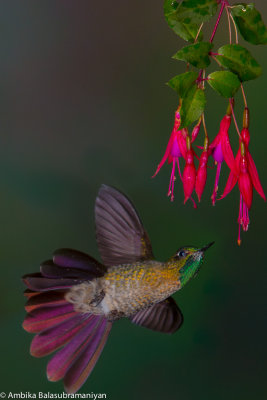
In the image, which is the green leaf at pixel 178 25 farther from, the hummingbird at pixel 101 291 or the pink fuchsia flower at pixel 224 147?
the hummingbird at pixel 101 291

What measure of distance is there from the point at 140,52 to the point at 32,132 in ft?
1.12

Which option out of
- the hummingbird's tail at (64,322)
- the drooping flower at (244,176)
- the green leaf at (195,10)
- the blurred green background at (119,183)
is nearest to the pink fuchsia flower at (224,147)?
the drooping flower at (244,176)

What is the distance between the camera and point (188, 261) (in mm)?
717

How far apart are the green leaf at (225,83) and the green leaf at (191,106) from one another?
0.02 m

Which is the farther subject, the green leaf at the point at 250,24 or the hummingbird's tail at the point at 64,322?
the hummingbird's tail at the point at 64,322

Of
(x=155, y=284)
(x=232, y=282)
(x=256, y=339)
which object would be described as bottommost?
(x=256, y=339)

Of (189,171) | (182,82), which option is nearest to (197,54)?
(182,82)

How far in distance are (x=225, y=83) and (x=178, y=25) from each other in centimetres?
9

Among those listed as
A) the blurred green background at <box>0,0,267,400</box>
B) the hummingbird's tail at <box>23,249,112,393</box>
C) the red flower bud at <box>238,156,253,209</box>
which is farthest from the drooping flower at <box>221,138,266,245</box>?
the blurred green background at <box>0,0,267,400</box>

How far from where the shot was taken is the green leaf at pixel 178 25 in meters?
0.56

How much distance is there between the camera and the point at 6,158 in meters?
1.45

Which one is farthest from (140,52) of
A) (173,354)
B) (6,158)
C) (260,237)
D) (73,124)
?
(173,354)

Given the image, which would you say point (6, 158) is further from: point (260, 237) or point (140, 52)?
point (260, 237)

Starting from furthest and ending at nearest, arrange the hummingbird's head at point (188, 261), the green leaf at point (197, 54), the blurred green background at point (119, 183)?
the blurred green background at point (119, 183)
the hummingbird's head at point (188, 261)
the green leaf at point (197, 54)
